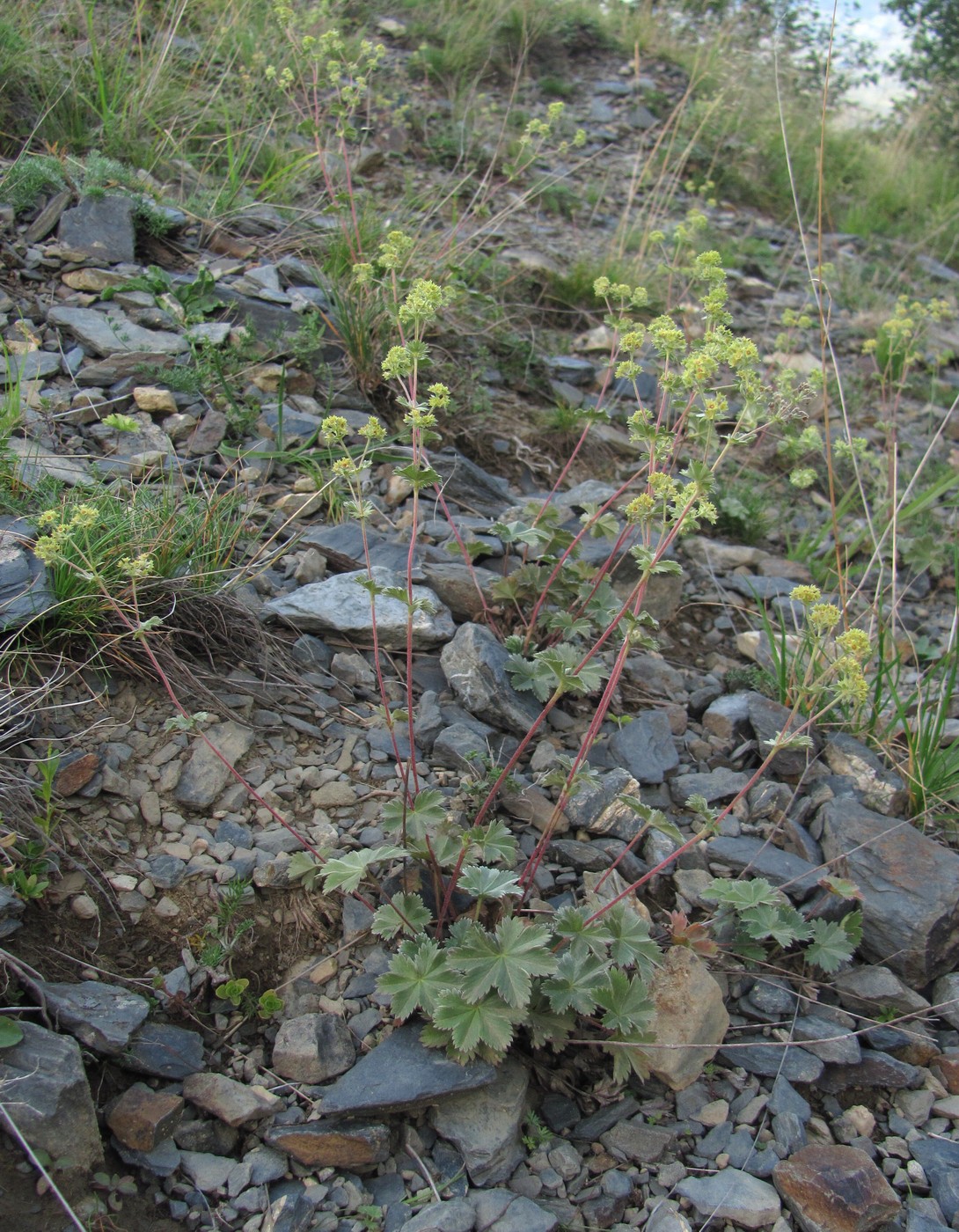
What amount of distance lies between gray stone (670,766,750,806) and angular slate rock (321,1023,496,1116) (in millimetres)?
1081

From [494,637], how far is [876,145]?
8487 millimetres

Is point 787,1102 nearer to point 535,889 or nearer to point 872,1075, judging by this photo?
point 872,1075

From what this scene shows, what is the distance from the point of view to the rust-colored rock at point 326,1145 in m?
1.85

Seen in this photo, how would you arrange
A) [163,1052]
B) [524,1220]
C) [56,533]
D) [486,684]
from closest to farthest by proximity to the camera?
[524,1220] < [163,1052] < [56,533] < [486,684]

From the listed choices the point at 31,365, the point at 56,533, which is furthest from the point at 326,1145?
the point at 31,365

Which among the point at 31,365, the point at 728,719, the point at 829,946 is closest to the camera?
the point at 829,946

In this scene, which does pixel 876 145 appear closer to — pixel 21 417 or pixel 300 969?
pixel 21 417

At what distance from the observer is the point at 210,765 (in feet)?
7.91

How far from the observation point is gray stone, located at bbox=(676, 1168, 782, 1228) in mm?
1897

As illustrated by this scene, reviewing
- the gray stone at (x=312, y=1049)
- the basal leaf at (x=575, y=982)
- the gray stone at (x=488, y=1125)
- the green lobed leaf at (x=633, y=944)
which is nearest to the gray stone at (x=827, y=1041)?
the green lobed leaf at (x=633, y=944)

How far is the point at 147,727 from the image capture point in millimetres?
2432

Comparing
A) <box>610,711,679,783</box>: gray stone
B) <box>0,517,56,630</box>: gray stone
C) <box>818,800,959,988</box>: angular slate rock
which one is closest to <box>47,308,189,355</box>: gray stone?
<box>0,517,56,630</box>: gray stone

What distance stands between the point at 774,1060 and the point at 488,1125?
0.74 m

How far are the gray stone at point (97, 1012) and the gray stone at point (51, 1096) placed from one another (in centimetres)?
5
